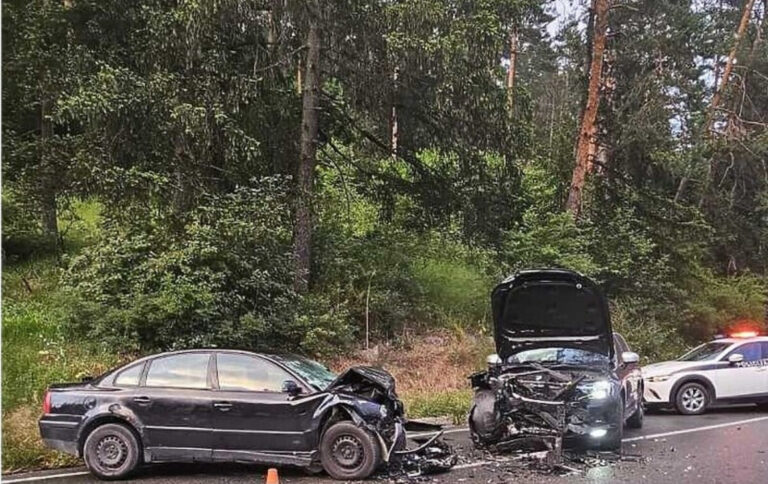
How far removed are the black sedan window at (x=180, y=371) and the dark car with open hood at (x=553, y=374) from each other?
374cm

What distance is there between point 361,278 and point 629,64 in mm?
14587

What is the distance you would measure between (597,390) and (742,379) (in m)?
6.24

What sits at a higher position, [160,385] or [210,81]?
[210,81]

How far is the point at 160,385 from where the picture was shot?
8.30m

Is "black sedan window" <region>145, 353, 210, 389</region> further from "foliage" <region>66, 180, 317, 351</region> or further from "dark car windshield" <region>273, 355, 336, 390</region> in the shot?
"foliage" <region>66, 180, 317, 351</region>

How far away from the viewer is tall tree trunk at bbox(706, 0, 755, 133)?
25.0 meters

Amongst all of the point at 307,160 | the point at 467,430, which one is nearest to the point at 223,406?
the point at 467,430

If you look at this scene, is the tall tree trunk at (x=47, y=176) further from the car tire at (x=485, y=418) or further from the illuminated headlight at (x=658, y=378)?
the illuminated headlight at (x=658, y=378)

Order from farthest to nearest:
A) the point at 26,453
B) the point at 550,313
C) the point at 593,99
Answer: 1. the point at 593,99
2. the point at 550,313
3. the point at 26,453

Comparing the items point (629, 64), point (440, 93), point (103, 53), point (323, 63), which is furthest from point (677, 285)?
point (103, 53)

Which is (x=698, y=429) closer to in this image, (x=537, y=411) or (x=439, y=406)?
(x=439, y=406)

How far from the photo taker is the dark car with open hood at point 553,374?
902cm

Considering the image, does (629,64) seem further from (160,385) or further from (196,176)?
(160,385)

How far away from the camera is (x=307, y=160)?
53.1 ft
